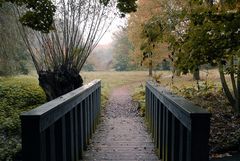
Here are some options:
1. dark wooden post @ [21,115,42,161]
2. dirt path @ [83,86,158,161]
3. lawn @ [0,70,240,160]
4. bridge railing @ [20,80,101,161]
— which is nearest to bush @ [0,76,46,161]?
lawn @ [0,70,240,160]

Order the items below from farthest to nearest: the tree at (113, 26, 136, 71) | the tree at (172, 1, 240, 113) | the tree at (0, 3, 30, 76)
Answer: the tree at (113, 26, 136, 71) → the tree at (0, 3, 30, 76) → the tree at (172, 1, 240, 113)

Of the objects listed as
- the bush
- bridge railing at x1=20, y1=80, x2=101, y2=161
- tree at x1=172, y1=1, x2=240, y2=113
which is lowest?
the bush

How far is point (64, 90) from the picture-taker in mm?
10594

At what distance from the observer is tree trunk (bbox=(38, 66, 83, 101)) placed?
1060 cm

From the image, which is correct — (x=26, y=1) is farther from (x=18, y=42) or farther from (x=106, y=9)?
(x=18, y=42)

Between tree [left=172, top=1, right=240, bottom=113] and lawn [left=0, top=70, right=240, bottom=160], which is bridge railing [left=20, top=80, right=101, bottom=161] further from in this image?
lawn [left=0, top=70, right=240, bottom=160]

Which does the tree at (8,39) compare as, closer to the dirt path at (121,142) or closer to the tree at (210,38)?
the dirt path at (121,142)

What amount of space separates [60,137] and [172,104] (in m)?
1.24

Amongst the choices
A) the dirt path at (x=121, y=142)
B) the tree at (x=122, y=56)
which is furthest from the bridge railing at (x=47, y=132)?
the tree at (x=122, y=56)

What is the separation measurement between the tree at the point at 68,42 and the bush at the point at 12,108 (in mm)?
1541

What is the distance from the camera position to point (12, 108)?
39.8ft

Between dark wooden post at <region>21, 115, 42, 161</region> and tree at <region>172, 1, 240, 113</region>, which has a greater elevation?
tree at <region>172, 1, 240, 113</region>

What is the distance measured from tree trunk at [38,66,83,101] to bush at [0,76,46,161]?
1249mm

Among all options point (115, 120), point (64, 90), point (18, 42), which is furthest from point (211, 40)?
point (18, 42)
